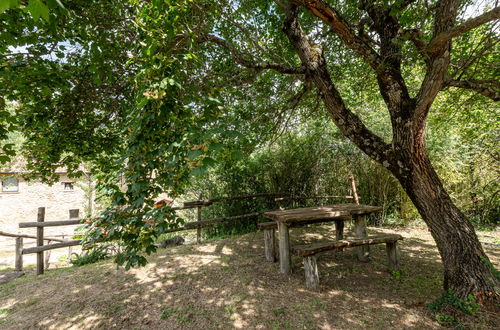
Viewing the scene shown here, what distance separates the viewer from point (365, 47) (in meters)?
2.83

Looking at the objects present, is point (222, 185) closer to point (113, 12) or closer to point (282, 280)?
point (282, 280)

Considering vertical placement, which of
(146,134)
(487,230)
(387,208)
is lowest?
(487,230)

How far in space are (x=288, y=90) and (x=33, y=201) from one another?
15.8m

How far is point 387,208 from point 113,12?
26.4ft

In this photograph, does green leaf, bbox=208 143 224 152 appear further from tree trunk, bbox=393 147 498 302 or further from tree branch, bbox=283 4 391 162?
tree trunk, bbox=393 147 498 302

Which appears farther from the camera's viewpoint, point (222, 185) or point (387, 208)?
point (222, 185)

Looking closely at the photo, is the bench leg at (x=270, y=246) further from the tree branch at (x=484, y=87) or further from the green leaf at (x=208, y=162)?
the tree branch at (x=484, y=87)

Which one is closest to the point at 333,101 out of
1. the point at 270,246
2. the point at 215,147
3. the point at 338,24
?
the point at 338,24

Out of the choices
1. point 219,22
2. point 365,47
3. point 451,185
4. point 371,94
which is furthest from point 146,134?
point 451,185

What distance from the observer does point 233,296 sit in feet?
9.90

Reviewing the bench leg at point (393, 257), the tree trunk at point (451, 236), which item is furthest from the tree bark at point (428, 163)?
the bench leg at point (393, 257)

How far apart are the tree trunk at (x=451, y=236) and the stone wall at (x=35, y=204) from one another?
14168 mm

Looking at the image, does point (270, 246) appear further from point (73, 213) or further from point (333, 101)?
point (73, 213)

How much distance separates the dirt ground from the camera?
2.51m
